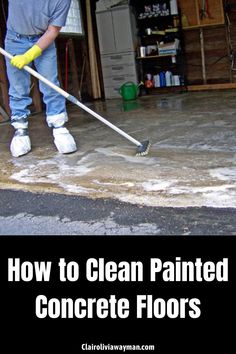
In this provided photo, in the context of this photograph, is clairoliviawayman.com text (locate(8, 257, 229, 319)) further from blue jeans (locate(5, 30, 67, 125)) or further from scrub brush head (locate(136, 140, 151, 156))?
blue jeans (locate(5, 30, 67, 125))

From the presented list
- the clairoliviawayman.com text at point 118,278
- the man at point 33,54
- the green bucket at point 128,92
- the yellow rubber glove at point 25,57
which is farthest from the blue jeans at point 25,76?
the green bucket at point 128,92

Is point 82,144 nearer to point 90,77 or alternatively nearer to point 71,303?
point 71,303

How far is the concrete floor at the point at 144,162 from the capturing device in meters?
2.24

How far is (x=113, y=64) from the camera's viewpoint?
282 inches

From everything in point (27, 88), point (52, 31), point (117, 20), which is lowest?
point (27, 88)

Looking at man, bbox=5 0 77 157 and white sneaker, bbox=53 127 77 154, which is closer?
man, bbox=5 0 77 157

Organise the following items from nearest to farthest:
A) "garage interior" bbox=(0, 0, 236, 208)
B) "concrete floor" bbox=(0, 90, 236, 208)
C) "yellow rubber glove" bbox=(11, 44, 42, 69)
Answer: "concrete floor" bbox=(0, 90, 236, 208) → "garage interior" bbox=(0, 0, 236, 208) → "yellow rubber glove" bbox=(11, 44, 42, 69)

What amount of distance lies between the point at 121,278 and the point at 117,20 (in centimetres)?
617

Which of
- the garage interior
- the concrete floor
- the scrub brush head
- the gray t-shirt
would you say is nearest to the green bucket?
the garage interior

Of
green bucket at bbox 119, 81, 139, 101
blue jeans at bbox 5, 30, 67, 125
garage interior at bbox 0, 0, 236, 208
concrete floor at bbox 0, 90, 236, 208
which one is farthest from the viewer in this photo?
green bucket at bbox 119, 81, 139, 101

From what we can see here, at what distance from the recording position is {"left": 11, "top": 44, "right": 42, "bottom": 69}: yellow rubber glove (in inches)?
115

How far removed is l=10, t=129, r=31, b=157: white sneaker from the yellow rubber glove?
541mm

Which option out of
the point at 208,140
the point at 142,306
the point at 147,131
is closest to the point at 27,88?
the point at 147,131

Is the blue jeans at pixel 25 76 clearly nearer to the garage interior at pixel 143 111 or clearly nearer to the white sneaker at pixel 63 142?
the white sneaker at pixel 63 142
